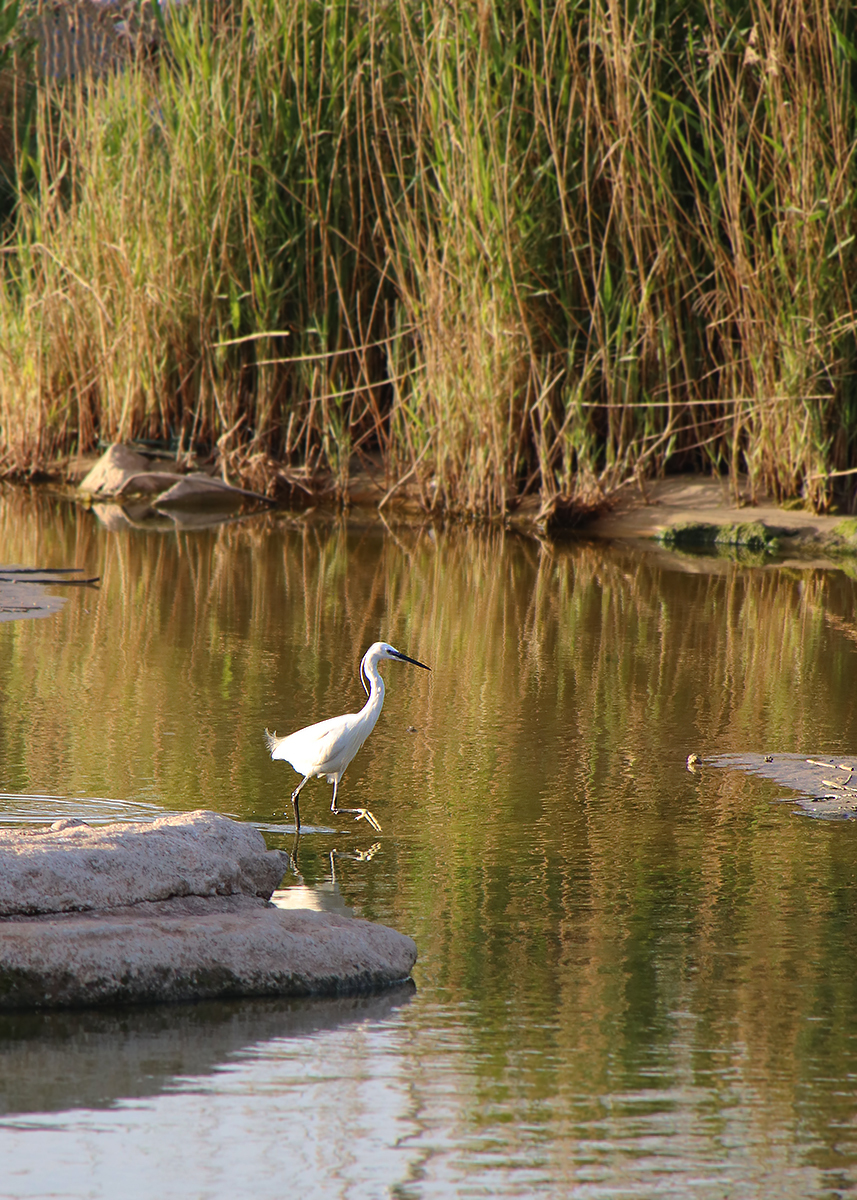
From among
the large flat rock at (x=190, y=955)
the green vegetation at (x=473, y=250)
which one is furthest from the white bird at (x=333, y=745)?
the green vegetation at (x=473, y=250)

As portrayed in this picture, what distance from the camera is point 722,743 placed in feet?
14.0

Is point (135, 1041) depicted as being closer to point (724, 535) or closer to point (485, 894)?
point (485, 894)

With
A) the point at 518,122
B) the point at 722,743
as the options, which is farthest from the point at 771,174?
the point at 722,743

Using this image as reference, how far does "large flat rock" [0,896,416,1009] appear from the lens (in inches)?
95.1

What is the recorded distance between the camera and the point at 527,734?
433cm

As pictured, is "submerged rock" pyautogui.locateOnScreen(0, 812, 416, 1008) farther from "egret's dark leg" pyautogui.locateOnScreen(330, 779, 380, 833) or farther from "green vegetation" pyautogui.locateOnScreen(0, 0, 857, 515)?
"green vegetation" pyautogui.locateOnScreen(0, 0, 857, 515)

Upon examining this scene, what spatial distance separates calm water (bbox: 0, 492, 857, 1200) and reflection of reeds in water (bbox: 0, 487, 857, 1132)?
0.01 meters

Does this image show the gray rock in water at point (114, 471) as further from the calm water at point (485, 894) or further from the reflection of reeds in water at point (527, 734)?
the calm water at point (485, 894)

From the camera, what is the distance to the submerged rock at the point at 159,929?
2424 mm

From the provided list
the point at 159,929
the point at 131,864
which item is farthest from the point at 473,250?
the point at 159,929

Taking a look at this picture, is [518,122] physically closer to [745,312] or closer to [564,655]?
[745,312]

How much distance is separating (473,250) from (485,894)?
5.76 m

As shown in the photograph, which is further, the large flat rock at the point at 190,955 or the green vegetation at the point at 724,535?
the green vegetation at the point at 724,535

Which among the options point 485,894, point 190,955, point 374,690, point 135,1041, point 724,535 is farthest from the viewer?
point 724,535
